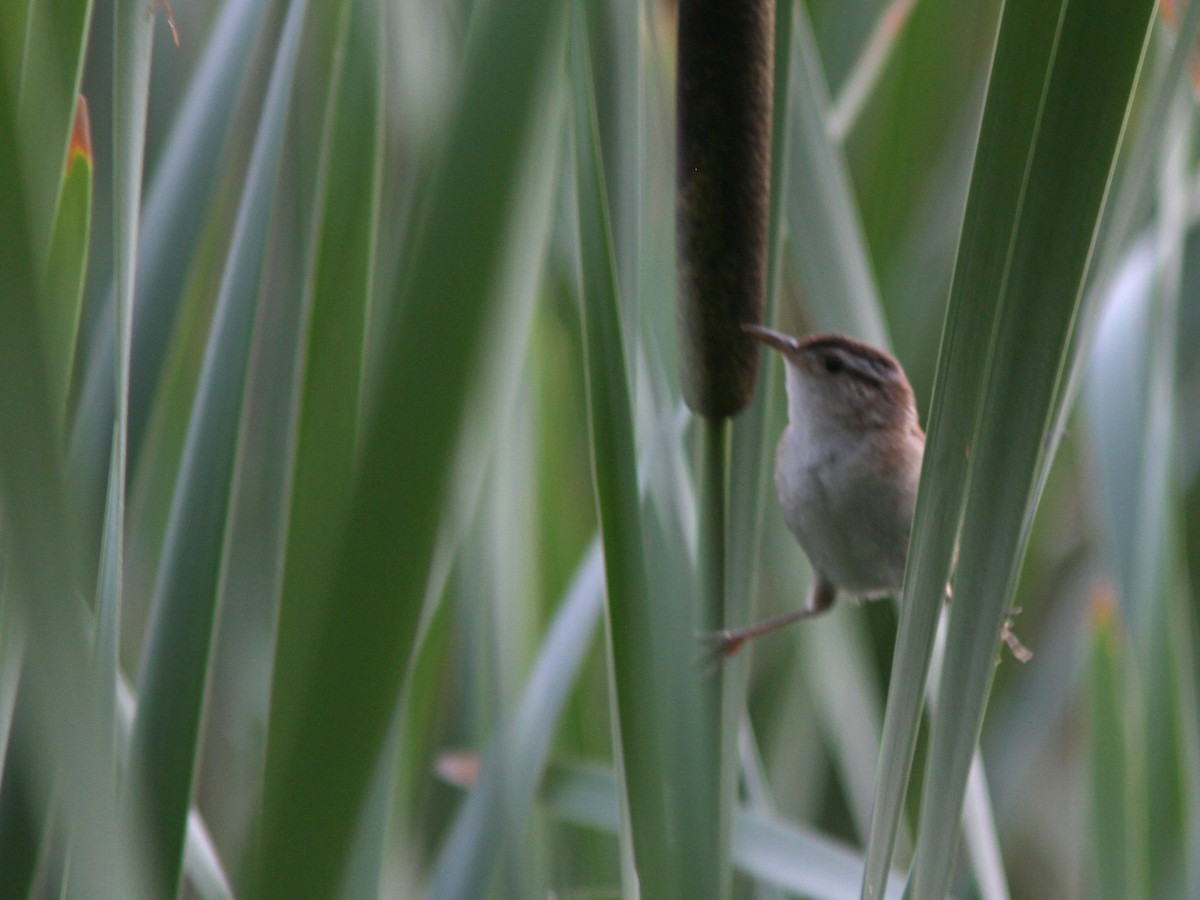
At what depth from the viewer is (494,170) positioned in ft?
1.34

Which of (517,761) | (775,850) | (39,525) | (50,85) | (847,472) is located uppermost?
(50,85)

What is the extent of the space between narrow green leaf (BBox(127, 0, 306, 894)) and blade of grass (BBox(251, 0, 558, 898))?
250 mm

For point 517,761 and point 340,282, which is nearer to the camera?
point 340,282

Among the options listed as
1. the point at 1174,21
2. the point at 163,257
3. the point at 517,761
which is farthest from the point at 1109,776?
the point at 163,257

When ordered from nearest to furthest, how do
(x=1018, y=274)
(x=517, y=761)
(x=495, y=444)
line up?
(x=1018, y=274) < (x=495, y=444) < (x=517, y=761)

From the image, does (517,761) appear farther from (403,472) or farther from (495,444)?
(403,472)

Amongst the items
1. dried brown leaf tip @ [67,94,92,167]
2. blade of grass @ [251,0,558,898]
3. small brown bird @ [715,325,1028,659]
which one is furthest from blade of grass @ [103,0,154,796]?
small brown bird @ [715,325,1028,659]

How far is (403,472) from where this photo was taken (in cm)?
39

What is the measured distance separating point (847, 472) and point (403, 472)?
1.05 metres

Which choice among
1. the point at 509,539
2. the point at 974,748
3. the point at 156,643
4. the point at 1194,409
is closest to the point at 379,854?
the point at 156,643

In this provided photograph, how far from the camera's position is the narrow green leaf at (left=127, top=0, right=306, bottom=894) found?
0.63 metres

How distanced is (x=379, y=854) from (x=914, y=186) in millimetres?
1413

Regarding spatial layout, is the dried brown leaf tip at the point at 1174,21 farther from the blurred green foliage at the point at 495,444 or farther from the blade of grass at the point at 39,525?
the blade of grass at the point at 39,525

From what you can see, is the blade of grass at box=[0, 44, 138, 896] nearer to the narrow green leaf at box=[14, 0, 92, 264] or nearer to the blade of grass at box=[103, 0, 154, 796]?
the blade of grass at box=[103, 0, 154, 796]
